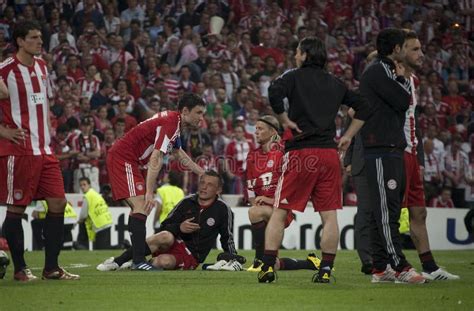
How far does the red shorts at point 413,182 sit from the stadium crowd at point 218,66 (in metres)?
9.56

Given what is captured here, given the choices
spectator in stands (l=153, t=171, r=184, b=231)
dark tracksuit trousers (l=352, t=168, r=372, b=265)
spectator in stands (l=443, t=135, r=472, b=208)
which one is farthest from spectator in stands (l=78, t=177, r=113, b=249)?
dark tracksuit trousers (l=352, t=168, r=372, b=265)

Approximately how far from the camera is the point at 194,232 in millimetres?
12227

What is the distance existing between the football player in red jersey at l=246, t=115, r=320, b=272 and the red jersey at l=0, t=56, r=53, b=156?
3.05 metres

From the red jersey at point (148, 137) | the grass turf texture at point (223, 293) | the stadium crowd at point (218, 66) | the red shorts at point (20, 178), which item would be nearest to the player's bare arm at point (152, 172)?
the red jersey at point (148, 137)

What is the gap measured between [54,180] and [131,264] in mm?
2151

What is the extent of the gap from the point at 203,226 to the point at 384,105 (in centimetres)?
327

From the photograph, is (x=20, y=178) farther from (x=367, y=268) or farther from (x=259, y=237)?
(x=367, y=268)

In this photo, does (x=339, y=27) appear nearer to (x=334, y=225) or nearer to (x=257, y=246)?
(x=257, y=246)

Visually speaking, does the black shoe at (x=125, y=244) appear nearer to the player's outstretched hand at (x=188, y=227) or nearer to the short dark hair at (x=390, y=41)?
the player's outstretched hand at (x=188, y=227)

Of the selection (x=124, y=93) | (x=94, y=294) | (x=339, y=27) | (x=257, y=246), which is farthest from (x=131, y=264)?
(x=339, y=27)

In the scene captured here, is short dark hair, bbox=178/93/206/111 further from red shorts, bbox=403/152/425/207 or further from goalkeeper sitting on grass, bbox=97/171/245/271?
red shorts, bbox=403/152/425/207

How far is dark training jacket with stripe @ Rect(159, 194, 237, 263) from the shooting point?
12242 mm

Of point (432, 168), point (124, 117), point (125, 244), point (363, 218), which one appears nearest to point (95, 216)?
point (125, 244)

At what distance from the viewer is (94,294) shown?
8.66 metres
